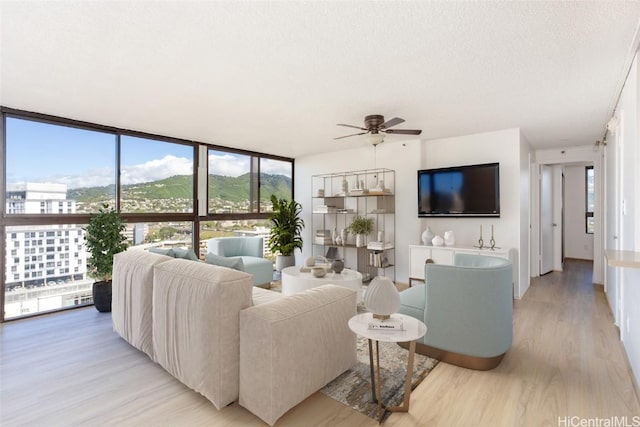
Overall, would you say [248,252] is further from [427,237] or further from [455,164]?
[455,164]

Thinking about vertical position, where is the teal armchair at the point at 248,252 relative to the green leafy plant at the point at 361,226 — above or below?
below

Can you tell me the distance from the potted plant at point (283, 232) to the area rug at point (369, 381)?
337 centimetres

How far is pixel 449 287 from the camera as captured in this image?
7.93 feet

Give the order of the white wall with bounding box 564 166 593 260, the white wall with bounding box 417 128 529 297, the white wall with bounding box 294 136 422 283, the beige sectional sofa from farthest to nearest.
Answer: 1. the white wall with bounding box 564 166 593 260
2. the white wall with bounding box 294 136 422 283
3. the white wall with bounding box 417 128 529 297
4. the beige sectional sofa

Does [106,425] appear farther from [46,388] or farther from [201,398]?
[46,388]

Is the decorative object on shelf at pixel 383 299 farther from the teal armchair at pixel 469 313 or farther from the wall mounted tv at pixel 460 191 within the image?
the wall mounted tv at pixel 460 191

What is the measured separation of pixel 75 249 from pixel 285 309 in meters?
3.71

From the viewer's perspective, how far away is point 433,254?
4609 millimetres

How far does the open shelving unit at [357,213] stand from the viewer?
5.34 m

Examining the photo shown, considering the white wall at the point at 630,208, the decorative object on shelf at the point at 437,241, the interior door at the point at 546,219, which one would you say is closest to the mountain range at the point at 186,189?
the decorative object on shelf at the point at 437,241

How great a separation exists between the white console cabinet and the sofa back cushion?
306 cm

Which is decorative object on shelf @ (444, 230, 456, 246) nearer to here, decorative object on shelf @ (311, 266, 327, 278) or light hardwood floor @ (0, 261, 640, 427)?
light hardwood floor @ (0, 261, 640, 427)

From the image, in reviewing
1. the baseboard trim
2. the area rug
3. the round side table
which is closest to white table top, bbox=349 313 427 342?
the round side table

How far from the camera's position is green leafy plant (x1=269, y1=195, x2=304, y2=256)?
5.96 metres
